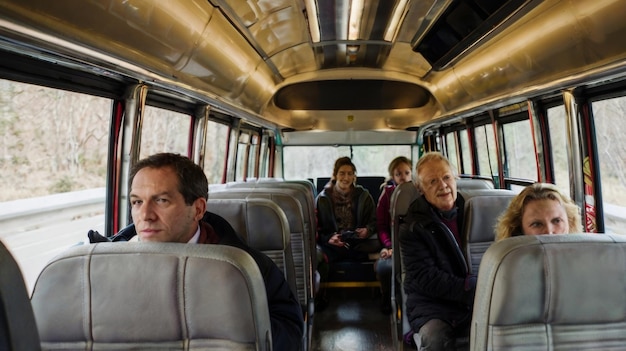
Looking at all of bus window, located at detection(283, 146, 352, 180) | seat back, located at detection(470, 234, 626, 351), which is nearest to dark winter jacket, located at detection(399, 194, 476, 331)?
seat back, located at detection(470, 234, 626, 351)

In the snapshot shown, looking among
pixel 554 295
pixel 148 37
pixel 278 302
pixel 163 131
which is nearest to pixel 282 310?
pixel 278 302

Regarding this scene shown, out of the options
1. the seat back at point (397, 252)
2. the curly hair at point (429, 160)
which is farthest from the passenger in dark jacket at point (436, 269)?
the seat back at point (397, 252)

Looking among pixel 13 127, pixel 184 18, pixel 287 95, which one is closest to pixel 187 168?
pixel 13 127

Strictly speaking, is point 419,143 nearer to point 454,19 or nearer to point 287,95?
point 287,95

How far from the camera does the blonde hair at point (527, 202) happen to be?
90.0 inches

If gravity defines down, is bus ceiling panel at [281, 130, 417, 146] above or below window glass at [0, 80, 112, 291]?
above

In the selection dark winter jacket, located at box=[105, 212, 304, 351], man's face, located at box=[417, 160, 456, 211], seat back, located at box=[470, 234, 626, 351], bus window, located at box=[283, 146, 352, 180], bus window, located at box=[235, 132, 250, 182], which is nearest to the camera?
seat back, located at box=[470, 234, 626, 351]

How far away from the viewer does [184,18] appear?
3318 millimetres

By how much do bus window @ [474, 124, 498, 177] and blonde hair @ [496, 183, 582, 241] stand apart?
3556 millimetres

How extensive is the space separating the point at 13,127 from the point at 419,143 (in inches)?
304

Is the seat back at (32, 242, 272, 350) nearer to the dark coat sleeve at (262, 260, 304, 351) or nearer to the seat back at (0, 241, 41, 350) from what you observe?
the seat back at (0, 241, 41, 350)

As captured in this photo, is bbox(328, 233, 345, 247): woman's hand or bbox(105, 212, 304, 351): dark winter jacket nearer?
bbox(105, 212, 304, 351): dark winter jacket

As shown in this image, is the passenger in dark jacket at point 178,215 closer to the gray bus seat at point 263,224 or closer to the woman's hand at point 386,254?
the gray bus seat at point 263,224

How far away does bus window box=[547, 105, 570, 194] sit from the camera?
4033 millimetres
